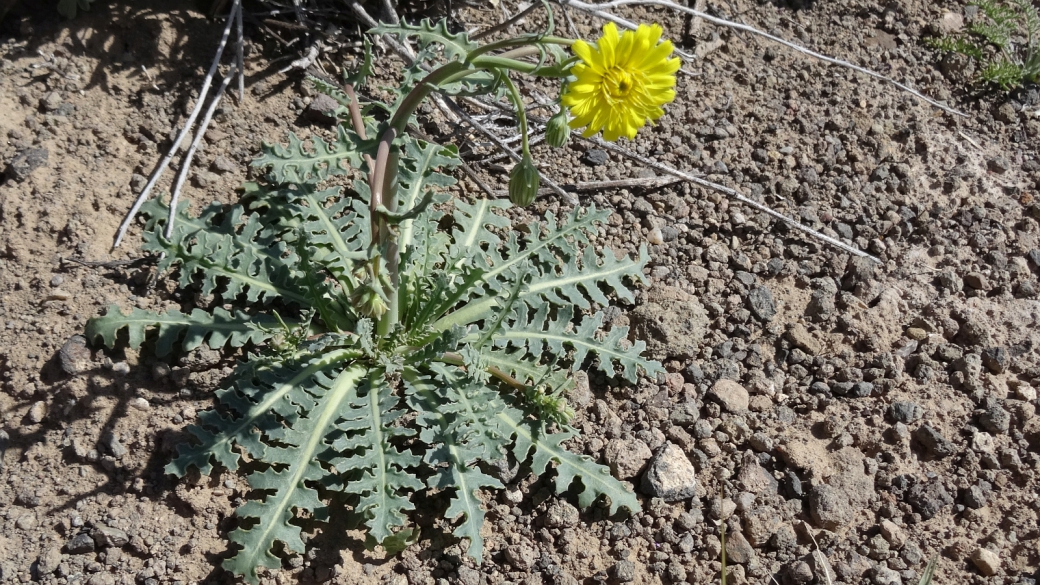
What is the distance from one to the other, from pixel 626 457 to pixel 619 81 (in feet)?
5.02

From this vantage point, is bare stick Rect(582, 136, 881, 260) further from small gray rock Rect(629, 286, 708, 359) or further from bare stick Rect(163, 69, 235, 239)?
bare stick Rect(163, 69, 235, 239)

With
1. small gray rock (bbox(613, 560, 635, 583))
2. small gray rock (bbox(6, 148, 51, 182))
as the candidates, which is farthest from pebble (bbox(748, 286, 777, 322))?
small gray rock (bbox(6, 148, 51, 182))

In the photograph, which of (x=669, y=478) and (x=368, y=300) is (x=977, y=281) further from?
(x=368, y=300)

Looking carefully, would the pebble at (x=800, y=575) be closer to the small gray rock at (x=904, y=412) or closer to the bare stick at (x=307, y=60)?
the small gray rock at (x=904, y=412)

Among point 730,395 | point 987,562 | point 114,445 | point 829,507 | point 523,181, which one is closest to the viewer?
point 523,181

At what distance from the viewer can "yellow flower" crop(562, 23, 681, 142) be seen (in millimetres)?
2227

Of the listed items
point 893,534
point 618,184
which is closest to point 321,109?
point 618,184

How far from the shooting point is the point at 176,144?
11.5 ft

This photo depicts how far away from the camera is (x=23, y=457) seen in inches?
112

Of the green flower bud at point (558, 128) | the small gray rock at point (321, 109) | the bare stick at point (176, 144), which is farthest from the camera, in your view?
the small gray rock at point (321, 109)

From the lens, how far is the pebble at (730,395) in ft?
11.3

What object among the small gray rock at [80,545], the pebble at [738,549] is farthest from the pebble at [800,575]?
the small gray rock at [80,545]

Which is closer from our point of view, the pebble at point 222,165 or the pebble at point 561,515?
the pebble at point 561,515

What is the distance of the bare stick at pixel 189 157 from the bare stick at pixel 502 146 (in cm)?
101
